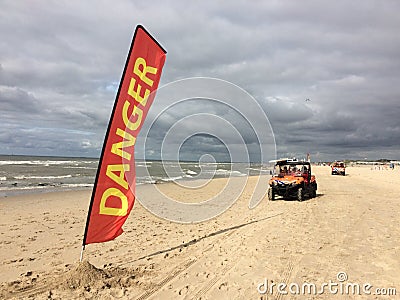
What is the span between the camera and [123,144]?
17.6 feet

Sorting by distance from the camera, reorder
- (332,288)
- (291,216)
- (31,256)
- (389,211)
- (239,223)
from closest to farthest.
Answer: (332,288), (31,256), (239,223), (291,216), (389,211)

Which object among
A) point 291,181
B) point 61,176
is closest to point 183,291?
point 291,181

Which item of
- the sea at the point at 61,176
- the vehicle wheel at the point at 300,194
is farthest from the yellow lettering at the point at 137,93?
the sea at the point at 61,176

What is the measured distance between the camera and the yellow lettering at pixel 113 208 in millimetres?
5207

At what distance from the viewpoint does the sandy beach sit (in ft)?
15.6

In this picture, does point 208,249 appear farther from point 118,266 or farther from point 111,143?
point 111,143

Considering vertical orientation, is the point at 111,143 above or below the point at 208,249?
above

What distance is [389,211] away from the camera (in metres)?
11.8

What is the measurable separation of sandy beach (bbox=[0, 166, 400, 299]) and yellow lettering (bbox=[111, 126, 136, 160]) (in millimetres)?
2051

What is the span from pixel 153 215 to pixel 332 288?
8318 millimetres

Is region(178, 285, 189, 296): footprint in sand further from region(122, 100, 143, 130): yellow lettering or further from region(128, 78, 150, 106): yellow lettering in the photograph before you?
region(128, 78, 150, 106): yellow lettering

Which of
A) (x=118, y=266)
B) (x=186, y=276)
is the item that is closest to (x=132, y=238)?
(x=118, y=266)

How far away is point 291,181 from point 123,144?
11.5 meters

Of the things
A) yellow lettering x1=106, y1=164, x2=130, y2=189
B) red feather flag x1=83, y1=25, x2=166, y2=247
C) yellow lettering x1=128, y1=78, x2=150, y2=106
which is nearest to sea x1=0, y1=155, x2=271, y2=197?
red feather flag x1=83, y1=25, x2=166, y2=247
